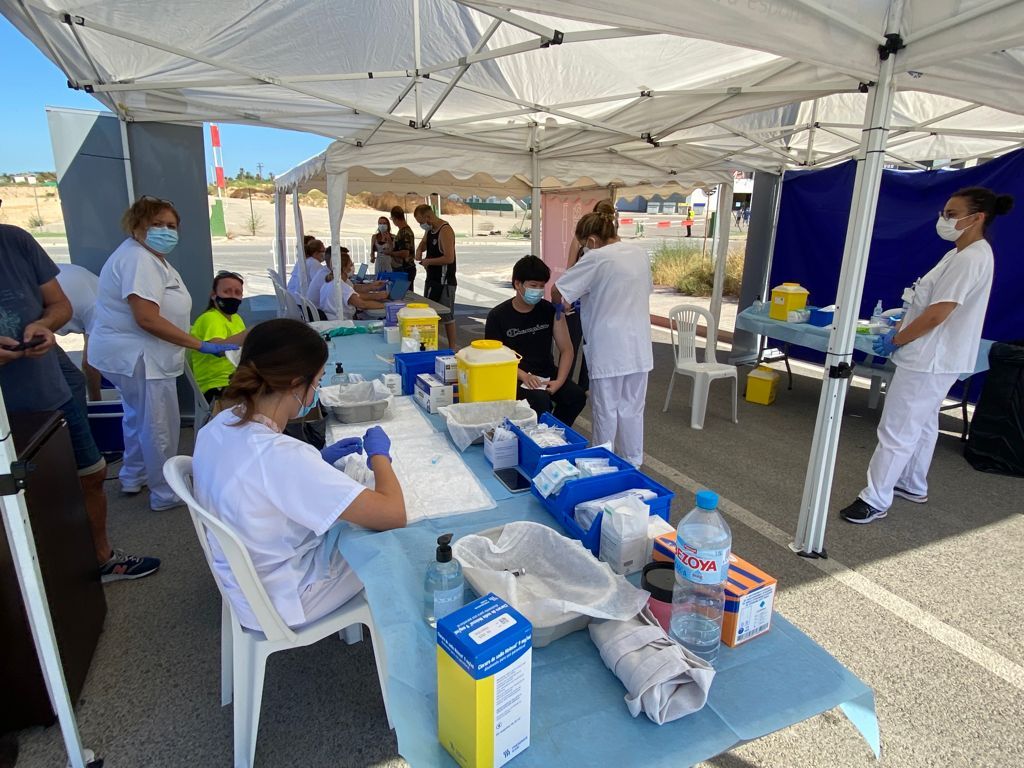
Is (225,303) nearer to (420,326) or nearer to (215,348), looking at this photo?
(215,348)

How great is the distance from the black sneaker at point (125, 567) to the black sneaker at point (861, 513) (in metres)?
3.74

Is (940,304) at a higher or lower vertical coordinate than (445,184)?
lower

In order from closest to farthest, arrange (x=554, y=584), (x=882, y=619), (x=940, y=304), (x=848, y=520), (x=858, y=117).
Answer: (x=554, y=584) < (x=882, y=619) < (x=940, y=304) < (x=848, y=520) < (x=858, y=117)

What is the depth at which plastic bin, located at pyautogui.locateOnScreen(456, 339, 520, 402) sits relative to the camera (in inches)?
94.0

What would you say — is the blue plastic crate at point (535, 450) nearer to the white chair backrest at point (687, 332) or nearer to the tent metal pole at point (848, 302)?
the tent metal pole at point (848, 302)

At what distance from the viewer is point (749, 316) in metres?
5.61

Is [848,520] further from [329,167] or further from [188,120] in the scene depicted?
[188,120]

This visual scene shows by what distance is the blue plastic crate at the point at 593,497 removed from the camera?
1.50 metres

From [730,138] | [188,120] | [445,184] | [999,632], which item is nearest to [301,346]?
[999,632]

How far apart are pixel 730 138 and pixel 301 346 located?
542cm

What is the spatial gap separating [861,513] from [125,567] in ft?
12.9

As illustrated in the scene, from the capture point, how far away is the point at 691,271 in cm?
1330

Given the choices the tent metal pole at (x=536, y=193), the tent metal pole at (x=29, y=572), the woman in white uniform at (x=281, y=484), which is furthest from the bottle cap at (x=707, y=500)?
the tent metal pole at (x=536, y=193)

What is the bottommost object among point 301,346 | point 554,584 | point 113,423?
point 113,423
